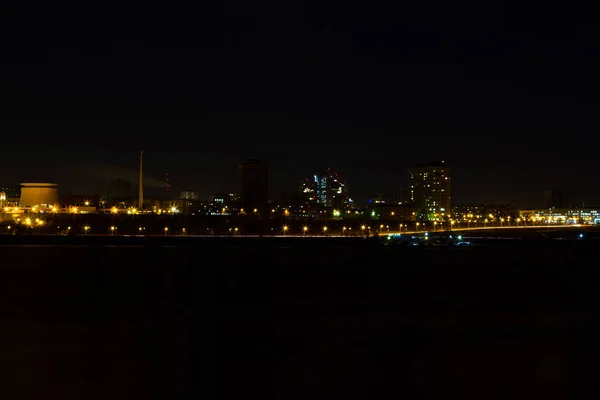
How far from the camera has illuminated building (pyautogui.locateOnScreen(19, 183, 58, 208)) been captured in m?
79.3

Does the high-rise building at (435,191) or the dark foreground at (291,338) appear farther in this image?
the high-rise building at (435,191)

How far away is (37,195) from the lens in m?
80.2

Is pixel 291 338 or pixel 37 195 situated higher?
pixel 37 195

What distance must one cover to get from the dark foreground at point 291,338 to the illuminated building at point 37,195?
68514 mm

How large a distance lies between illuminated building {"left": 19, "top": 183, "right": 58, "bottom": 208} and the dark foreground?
68.5 meters

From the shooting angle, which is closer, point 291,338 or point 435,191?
point 291,338

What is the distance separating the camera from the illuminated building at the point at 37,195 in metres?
79.3

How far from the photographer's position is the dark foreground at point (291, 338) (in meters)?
6.14

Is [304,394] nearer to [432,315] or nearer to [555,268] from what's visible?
[432,315]

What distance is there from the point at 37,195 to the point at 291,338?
81107 mm

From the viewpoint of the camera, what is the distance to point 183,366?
6.74 metres

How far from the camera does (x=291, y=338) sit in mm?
8508

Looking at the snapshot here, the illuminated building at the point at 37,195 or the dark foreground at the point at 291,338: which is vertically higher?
the illuminated building at the point at 37,195

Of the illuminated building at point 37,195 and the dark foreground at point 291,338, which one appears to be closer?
the dark foreground at point 291,338
